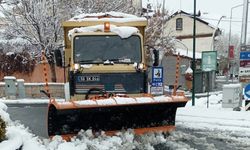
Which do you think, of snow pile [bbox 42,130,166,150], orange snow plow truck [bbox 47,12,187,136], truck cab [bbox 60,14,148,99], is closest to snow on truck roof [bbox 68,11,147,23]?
orange snow plow truck [bbox 47,12,187,136]

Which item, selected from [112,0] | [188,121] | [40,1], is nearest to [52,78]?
[40,1]

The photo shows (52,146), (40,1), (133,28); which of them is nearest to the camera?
(52,146)

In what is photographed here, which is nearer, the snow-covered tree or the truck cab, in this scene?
the truck cab

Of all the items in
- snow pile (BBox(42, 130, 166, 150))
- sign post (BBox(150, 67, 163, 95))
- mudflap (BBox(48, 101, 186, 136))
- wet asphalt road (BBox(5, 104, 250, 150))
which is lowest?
wet asphalt road (BBox(5, 104, 250, 150))

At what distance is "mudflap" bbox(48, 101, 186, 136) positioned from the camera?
8.07m

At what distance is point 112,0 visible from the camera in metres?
26.9

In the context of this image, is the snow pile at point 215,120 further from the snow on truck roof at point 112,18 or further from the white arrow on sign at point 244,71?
the snow on truck roof at point 112,18

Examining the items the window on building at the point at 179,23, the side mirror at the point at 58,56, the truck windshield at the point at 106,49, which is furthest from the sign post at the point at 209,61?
the window on building at the point at 179,23

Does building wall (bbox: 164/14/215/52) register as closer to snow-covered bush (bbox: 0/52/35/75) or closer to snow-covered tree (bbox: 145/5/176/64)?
snow-covered tree (bbox: 145/5/176/64)

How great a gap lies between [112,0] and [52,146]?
2023cm

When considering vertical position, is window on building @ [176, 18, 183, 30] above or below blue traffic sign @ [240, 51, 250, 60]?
above

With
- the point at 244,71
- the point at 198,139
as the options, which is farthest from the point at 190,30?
the point at 198,139

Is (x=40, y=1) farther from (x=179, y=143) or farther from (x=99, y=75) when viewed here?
(x=179, y=143)

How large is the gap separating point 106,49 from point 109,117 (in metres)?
2.05
